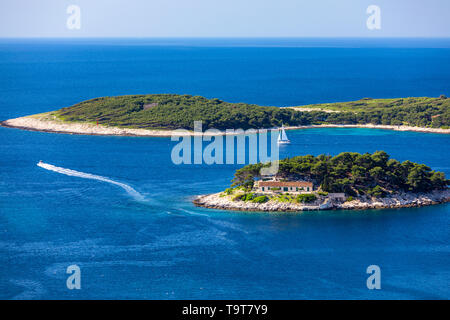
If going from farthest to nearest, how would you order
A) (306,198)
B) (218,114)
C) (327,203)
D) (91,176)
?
(218,114), (91,176), (327,203), (306,198)

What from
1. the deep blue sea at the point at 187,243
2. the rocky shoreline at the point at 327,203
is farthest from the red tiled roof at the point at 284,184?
the deep blue sea at the point at 187,243

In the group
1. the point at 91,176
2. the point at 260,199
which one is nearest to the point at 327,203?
the point at 260,199

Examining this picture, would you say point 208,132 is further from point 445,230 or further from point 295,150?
point 445,230

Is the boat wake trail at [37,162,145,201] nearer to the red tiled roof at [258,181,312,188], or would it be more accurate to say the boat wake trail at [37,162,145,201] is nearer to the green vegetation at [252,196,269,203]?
the green vegetation at [252,196,269,203]

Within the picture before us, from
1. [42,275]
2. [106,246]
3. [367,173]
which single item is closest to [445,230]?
[367,173]

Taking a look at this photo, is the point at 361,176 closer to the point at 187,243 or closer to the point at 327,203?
the point at 327,203

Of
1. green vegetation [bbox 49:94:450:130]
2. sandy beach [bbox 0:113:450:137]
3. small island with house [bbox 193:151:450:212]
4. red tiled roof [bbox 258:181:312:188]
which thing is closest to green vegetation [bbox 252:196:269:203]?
small island with house [bbox 193:151:450:212]

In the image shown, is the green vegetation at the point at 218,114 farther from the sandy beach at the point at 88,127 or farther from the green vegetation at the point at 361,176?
the green vegetation at the point at 361,176
